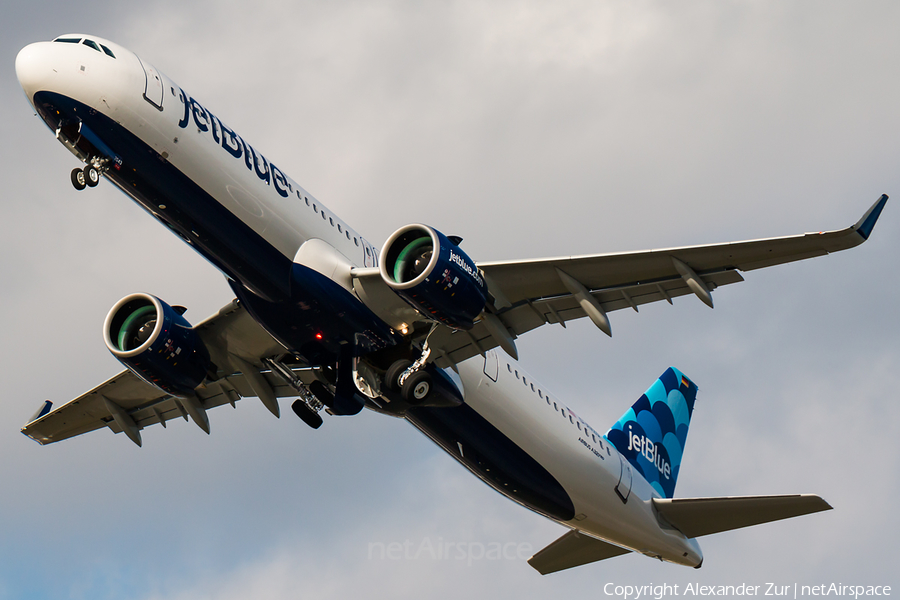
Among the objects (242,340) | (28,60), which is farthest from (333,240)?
(28,60)

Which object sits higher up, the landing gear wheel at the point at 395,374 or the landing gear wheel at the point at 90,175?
the landing gear wheel at the point at 90,175

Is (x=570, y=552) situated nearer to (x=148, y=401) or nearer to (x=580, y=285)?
(x=580, y=285)

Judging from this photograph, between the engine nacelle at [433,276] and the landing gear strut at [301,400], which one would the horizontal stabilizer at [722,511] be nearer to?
the landing gear strut at [301,400]

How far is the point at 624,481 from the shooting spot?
1065 inches

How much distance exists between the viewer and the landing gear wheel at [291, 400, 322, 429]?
2464 centimetres

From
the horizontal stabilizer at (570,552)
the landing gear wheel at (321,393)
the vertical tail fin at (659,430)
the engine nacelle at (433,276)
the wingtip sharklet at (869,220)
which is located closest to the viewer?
the wingtip sharklet at (869,220)

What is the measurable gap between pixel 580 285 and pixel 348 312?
513 centimetres

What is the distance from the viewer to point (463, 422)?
23.3 meters

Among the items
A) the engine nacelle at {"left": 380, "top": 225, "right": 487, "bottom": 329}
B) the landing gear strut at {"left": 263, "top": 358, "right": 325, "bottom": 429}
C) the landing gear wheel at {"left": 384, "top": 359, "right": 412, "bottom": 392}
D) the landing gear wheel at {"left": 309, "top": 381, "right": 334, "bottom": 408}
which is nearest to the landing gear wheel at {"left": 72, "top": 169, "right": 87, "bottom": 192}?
the engine nacelle at {"left": 380, "top": 225, "right": 487, "bottom": 329}

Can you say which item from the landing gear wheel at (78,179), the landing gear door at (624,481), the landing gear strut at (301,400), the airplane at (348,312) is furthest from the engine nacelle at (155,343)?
the landing gear door at (624,481)

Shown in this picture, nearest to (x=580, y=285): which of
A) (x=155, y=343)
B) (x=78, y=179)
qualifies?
(x=155, y=343)

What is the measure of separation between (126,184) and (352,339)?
591cm

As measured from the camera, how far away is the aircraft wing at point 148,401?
84.1 ft

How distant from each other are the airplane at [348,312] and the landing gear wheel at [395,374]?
46mm
